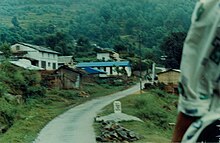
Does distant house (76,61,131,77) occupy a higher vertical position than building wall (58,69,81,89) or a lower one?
lower

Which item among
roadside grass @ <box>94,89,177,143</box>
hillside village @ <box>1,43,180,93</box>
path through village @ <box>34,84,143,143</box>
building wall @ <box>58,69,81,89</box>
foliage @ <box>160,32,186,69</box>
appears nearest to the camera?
path through village @ <box>34,84,143,143</box>

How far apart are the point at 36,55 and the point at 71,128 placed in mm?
20150

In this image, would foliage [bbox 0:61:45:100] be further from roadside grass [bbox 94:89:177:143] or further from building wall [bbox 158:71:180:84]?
building wall [bbox 158:71:180:84]

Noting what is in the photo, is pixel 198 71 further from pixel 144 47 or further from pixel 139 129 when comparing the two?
pixel 144 47

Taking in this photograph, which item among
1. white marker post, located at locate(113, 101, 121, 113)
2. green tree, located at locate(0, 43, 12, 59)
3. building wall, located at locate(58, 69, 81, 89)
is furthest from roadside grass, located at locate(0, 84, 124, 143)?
green tree, located at locate(0, 43, 12, 59)

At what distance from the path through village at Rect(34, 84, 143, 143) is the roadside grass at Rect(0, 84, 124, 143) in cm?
25

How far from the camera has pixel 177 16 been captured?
7062 cm

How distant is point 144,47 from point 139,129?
4288 cm

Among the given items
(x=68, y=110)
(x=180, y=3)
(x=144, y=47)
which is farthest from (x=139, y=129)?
(x=180, y=3)

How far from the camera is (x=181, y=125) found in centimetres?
98

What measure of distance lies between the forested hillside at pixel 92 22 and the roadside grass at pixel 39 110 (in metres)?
18.7

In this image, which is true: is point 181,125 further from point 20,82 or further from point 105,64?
point 105,64

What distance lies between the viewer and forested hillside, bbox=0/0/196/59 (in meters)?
49.1

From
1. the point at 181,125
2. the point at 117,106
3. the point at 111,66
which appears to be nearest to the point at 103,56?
the point at 111,66
